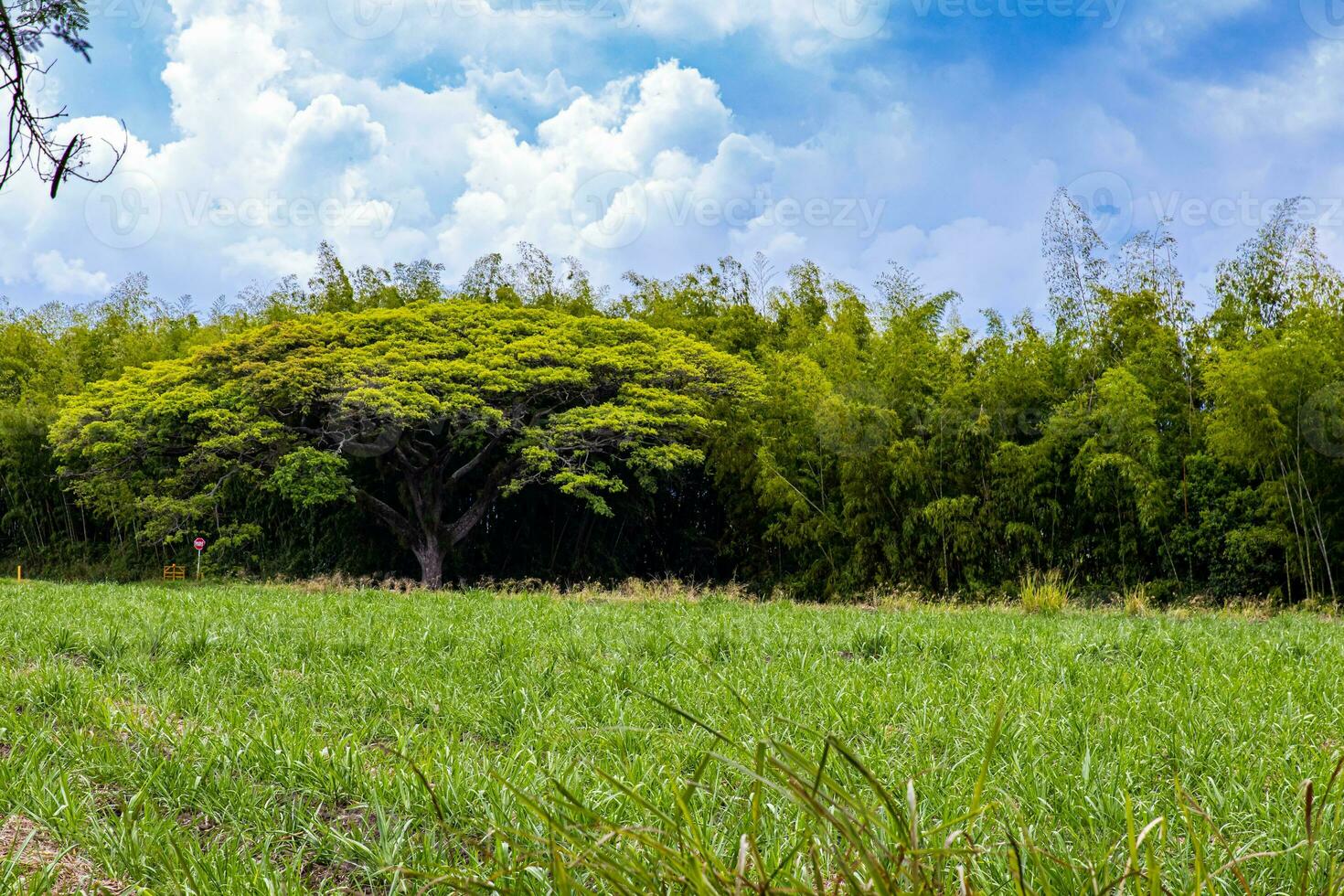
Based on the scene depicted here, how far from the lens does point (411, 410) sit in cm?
1434

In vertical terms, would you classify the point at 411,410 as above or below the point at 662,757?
above

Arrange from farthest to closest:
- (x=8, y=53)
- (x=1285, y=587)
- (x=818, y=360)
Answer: (x=818, y=360) → (x=1285, y=587) → (x=8, y=53)

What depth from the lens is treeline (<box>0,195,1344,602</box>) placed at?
11055mm

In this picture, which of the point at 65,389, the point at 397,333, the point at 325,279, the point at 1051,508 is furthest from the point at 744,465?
the point at 65,389

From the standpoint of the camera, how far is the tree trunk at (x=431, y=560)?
16.7 metres

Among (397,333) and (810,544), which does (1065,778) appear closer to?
(810,544)

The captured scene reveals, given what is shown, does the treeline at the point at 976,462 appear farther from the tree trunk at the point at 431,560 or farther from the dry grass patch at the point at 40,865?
the dry grass patch at the point at 40,865

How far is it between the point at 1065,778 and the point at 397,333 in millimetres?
16116

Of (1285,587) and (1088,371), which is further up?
(1088,371)

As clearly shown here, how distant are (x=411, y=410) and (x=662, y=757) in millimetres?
12691

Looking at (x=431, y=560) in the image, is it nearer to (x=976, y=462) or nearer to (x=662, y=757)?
(x=976, y=462)

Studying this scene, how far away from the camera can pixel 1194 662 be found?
455cm

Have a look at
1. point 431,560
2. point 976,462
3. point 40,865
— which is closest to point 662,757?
point 40,865

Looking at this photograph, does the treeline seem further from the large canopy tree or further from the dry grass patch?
the dry grass patch
